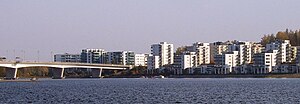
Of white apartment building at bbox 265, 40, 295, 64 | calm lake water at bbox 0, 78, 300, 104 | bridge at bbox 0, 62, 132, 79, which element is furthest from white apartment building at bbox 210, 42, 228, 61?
calm lake water at bbox 0, 78, 300, 104

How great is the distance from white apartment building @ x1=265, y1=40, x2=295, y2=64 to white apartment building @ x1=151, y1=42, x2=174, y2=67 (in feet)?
132

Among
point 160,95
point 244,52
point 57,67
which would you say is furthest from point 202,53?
point 160,95

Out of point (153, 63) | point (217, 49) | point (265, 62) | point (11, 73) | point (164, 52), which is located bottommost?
point (11, 73)

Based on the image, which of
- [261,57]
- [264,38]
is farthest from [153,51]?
[261,57]

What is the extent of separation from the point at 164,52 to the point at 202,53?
1407cm

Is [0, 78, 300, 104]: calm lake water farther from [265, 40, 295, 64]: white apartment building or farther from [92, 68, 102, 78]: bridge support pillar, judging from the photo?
[92, 68, 102, 78]: bridge support pillar

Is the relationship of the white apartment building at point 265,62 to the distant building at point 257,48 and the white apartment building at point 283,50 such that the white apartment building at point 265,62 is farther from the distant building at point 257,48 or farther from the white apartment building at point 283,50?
the distant building at point 257,48

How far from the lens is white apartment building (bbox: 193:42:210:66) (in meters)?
183

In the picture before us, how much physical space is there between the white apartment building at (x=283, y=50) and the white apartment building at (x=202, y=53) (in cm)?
2650

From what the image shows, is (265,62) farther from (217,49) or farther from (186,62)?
(217,49)

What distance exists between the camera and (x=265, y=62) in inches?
6053

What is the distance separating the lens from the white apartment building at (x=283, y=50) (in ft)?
518

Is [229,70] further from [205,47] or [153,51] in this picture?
[153,51]

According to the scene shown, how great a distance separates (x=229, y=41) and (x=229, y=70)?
35353 millimetres
